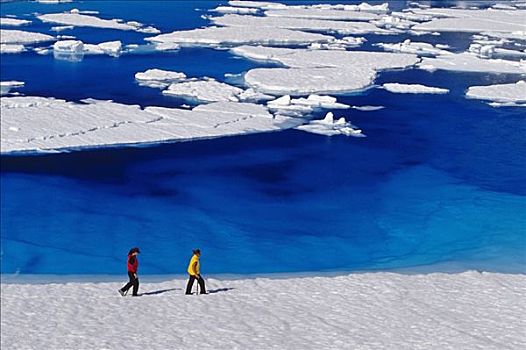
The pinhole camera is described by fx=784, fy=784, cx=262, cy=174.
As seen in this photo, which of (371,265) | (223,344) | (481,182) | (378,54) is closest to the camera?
(223,344)

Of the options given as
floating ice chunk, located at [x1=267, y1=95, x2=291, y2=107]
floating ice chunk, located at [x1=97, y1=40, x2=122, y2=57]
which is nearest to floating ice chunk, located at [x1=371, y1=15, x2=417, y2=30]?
floating ice chunk, located at [x1=97, y1=40, x2=122, y2=57]

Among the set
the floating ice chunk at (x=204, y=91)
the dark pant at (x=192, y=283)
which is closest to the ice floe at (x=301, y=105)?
the floating ice chunk at (x=204, y=91)

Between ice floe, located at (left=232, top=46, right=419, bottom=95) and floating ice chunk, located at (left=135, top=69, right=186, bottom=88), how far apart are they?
295 cm

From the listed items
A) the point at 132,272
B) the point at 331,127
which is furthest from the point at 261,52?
the point at 132,272

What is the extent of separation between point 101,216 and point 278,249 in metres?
4.20

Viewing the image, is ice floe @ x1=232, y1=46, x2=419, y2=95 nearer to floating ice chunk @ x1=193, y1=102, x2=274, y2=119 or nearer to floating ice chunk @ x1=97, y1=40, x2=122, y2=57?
floating ice chunk @ x1=193, y1=102, x2=274, y2=119

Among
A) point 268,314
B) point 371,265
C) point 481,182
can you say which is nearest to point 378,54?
point 481,182

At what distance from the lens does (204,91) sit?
29938 millimetres

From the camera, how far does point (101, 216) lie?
57.1 feet

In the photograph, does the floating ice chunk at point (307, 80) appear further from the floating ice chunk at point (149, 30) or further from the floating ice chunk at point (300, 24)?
the floating ice chunk at point (300, 24)

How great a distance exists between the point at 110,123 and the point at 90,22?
2767cm

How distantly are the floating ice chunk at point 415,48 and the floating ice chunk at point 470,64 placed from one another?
1.72 metres

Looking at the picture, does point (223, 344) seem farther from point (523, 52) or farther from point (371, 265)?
point (523, 52)

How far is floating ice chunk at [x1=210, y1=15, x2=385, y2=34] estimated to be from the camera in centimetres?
4916
